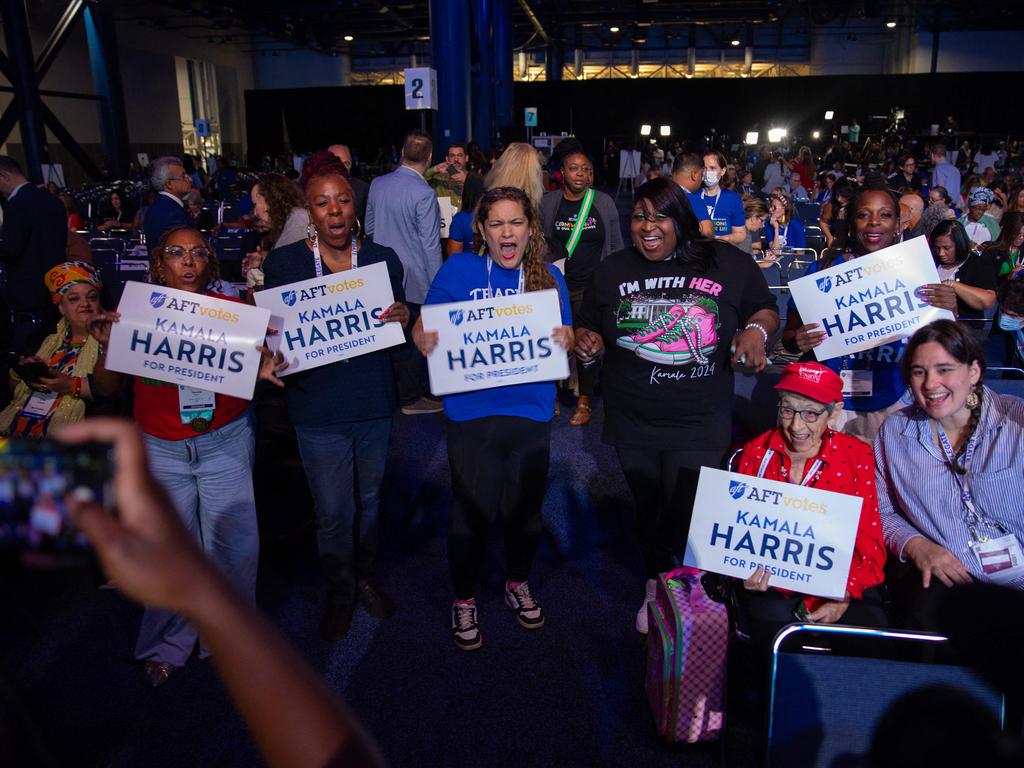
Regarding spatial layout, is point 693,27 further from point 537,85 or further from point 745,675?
point 745,675

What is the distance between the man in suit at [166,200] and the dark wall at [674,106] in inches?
1073

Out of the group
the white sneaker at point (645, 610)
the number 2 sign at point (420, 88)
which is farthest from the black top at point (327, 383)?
the number 2 sign at point (420, 88)

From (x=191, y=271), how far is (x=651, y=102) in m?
33.4

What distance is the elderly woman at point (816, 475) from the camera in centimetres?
282

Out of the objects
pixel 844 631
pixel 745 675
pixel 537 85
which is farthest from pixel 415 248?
pixel 537 85

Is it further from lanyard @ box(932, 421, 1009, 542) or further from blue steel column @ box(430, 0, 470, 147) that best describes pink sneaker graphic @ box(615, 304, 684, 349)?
blue steel column @ box(430, 0, 470, 147)

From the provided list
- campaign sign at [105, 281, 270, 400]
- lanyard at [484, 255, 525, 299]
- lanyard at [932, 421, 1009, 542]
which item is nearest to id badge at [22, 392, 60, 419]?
campaign sign at [105, 281, 270, 400]

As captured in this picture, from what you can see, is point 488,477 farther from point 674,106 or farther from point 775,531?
point 674,106

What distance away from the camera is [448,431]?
3.33m

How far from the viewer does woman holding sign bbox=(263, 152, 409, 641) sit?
3.27m

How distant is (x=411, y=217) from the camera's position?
6039 mm

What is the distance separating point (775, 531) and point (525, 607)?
140cm

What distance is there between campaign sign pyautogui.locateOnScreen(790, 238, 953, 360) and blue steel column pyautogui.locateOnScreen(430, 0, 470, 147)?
36.1ft

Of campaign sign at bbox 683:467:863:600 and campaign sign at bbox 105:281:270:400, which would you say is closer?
campaign sign at bbox 683:467:863:600
